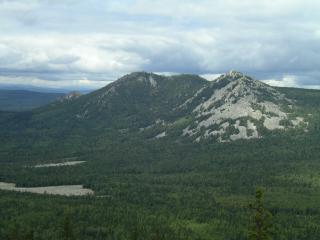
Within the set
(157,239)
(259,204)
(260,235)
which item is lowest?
(157,239)

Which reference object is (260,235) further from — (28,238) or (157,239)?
(28,238)

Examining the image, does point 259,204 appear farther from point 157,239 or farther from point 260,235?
point 157,239

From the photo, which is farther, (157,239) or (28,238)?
(157,239)

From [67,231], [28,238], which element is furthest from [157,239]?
[28,238]

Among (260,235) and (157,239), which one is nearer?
(260,235)

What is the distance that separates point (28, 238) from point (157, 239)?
97.0 ft

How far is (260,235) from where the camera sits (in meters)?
→ 78.6

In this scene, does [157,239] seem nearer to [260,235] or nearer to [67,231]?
[67,231]

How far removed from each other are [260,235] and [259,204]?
494cm

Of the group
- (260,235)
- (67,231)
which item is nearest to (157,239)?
(67,231)

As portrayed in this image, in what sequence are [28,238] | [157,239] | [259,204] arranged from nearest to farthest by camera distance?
[259,204]
[28,238]
[157,239]

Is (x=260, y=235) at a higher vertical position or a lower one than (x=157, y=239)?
higher

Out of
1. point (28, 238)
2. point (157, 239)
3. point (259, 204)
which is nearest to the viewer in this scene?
point (259, 204)

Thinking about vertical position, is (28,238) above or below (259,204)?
below
